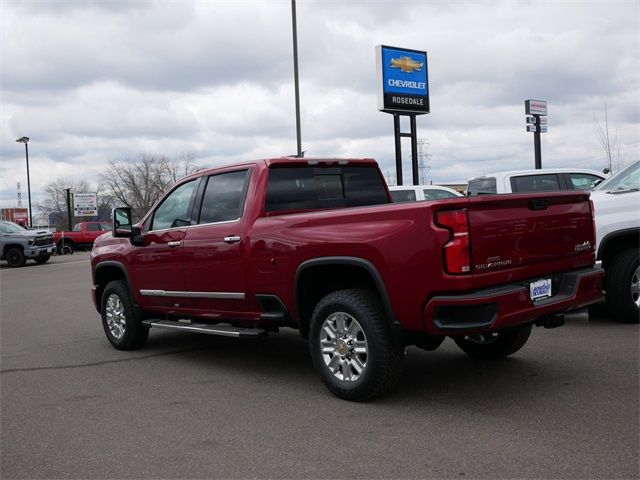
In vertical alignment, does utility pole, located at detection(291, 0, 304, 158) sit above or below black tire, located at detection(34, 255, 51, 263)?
above

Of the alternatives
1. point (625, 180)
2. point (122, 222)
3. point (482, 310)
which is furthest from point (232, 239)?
point (625, 180)

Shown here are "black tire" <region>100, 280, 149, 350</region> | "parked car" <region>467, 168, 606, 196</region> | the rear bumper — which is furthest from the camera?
"parked car" <region>467, 168, 606, 196</region>

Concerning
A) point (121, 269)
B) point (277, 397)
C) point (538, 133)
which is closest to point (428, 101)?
point (538, 133)

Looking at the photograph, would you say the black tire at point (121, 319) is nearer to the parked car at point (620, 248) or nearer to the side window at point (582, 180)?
the parked car at point (620, 248)

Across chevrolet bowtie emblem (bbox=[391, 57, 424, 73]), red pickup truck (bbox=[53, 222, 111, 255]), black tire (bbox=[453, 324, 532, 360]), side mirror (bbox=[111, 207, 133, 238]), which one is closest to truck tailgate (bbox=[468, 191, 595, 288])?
black tire (bbox=[453, 324, 532, 360])

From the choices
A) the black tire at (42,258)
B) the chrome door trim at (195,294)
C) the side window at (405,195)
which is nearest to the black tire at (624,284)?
the chrome door trim at (195,294)

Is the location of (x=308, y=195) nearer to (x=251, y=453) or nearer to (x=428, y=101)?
(x=251, y=453)

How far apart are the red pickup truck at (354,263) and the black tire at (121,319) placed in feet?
0.80

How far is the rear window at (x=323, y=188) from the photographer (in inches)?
238

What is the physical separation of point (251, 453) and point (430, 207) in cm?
195

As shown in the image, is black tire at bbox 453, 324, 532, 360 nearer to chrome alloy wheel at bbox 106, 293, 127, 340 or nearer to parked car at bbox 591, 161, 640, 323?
parked car at bbox 591, 161, 640, 323

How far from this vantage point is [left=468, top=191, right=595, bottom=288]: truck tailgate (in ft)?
14.6

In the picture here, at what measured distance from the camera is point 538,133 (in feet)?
107

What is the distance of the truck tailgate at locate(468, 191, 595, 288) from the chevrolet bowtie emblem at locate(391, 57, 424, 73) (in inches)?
835
